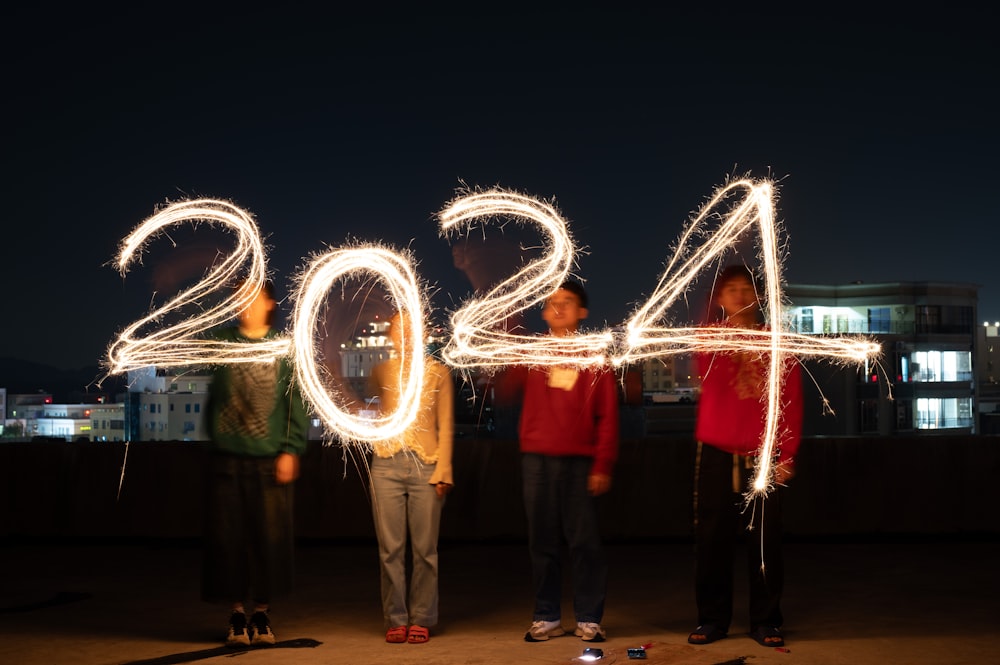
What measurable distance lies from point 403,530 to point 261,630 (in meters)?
1.01

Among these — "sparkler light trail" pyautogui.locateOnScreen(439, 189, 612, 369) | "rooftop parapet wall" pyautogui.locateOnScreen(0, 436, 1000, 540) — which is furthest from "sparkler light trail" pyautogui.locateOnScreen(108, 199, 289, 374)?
"rooftop parapet wall" pyautogui.locateOnScreen(0, 436, 1000, 540)

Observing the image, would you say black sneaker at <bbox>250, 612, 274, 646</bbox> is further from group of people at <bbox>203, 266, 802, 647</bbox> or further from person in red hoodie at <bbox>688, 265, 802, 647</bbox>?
person in red hoodie at <bbox>688, 265, 802, 647</bbox>

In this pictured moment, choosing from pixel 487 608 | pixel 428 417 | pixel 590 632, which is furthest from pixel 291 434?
pixel 590 632

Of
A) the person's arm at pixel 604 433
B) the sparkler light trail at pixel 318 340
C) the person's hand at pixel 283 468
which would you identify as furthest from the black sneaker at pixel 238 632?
the person's arm at pixel 604 433

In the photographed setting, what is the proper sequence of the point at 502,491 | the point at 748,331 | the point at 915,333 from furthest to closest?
the point at 915,333 → the point at 502,491 → the point at 748,331

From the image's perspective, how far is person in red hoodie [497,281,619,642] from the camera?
228 inches

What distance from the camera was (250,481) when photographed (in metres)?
5.88

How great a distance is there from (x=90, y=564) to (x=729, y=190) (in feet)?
21.3

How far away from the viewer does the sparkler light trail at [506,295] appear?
20.2 ft

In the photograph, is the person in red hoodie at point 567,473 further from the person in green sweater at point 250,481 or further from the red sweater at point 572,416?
the person in green sweater at point 250,481

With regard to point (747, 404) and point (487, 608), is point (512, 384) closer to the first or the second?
point (747, 404)

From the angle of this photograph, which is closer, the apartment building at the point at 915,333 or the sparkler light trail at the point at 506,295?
the sparkler light trail at the point at 506,295

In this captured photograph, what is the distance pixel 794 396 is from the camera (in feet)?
18.8

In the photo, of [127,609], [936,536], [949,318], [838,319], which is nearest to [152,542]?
[127,609]
